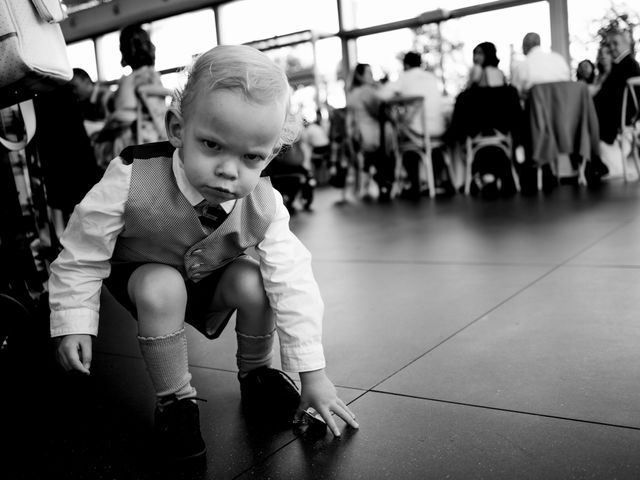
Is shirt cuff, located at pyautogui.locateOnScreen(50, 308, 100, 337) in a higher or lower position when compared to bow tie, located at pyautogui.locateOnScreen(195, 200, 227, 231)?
lower

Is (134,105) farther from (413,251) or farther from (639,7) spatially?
(639,7)

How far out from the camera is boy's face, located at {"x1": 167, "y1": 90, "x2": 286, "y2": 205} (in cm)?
88

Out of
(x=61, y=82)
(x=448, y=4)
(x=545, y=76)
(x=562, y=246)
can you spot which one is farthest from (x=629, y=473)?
(x=448, y=4)

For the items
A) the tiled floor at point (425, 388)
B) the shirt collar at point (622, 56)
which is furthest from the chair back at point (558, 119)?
the tiled floor at point (425, 388)

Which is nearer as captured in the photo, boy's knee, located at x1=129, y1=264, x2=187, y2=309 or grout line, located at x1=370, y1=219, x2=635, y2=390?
boy's knee, located at x1=129, y1=264, x2=187, y2=309

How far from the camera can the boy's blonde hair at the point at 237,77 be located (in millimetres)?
891

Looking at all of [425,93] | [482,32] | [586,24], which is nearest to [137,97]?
[425,93]

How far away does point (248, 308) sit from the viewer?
1.10m

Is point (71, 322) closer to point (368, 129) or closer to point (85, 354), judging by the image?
point (85, 354)

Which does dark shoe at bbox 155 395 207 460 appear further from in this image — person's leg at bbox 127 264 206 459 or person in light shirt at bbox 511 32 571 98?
person in light shirt at bbox 511 32 571 98

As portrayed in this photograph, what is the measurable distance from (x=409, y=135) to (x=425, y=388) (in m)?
4.43

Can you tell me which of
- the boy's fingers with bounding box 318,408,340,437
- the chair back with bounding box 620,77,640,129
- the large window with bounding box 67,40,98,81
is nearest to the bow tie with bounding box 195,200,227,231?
the boy's fingers with bounding box 318,408,340,437

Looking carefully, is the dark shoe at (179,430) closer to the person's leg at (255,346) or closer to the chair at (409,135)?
the person's leg at (255,346)

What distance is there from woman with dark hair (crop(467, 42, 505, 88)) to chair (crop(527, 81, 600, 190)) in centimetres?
35
